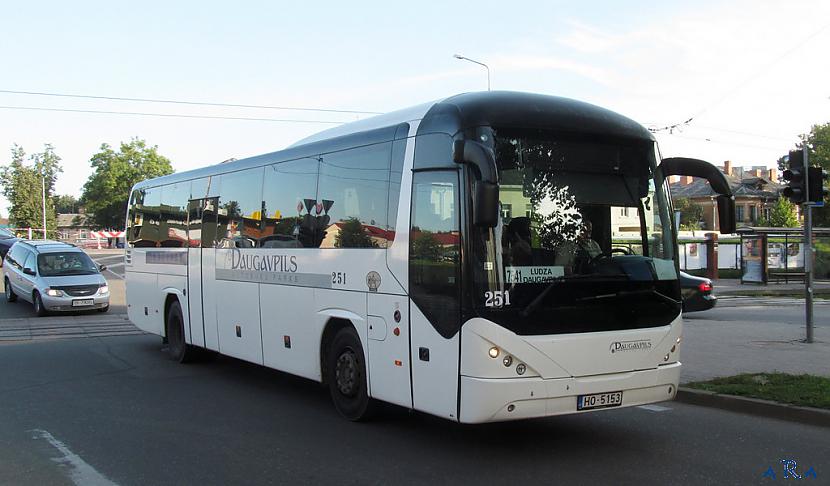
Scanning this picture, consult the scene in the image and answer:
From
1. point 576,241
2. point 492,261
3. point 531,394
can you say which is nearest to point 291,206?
point 492,261

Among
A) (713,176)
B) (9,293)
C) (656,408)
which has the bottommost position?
(656,408)

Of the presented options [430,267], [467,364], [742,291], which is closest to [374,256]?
[430,267]

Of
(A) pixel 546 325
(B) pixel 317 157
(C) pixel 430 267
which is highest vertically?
(B) pixel 317 157

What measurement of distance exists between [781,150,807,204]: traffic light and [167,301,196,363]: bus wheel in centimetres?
1016

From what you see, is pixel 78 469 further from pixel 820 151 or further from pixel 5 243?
pixel 820 151

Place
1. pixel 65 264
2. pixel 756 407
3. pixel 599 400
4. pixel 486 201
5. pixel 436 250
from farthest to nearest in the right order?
pixel 65 264 < pixel 756 407 < pixel 436 250 < pixel 599 400 < pixel 486 201

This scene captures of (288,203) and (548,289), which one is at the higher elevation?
(288,203)

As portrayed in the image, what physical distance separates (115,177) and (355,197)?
10894cm

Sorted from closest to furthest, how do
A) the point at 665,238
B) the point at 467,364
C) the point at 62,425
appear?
the point at 467,364, the point at 665,238, the point at 62,425

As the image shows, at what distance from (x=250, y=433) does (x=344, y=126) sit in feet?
12.0

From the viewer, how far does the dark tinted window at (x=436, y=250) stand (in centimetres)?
649

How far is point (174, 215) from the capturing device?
13070mm

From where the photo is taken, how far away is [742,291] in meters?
29.9

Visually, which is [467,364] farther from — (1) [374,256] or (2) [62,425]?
(2) [62,425]
